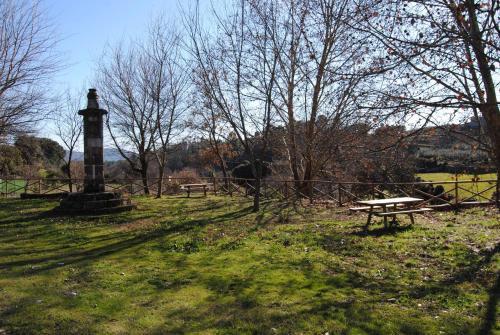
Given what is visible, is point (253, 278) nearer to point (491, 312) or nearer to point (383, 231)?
point (491, 312)

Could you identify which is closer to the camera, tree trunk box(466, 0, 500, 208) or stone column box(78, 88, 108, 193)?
tree trunk box(466, 0, 500, 208)

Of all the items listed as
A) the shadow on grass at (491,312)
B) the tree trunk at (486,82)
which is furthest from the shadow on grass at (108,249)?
the tree trunk at (486,82)

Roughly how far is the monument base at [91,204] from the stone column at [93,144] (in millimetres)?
674

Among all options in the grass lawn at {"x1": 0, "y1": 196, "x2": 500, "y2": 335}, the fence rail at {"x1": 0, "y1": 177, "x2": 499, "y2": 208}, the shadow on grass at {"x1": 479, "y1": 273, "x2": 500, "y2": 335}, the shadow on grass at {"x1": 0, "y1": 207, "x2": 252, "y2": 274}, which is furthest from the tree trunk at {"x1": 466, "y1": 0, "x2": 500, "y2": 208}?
the shadow on grass at {"x1": 0, "y1": 207, "x2": 252, "y2": 274}

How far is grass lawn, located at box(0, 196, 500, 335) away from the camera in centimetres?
473

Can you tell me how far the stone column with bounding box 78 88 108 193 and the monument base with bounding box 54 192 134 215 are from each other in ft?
2.21

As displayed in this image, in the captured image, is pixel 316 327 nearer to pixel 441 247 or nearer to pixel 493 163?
pixel 441 247

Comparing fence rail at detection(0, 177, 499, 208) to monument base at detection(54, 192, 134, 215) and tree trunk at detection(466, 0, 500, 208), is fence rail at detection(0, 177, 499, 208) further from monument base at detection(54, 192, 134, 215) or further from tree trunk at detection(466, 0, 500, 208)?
monument base at detection(54, 192, 134, 215)

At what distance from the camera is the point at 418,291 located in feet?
18.9

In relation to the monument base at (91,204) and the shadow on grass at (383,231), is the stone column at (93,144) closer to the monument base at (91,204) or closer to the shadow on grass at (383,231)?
the monument base at (91,204)

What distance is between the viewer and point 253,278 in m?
6.53

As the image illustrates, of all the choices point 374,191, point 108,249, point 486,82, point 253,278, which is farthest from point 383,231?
point 374,191

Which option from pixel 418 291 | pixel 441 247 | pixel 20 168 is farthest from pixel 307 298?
pixel 20 168

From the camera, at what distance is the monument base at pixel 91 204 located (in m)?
14.1
